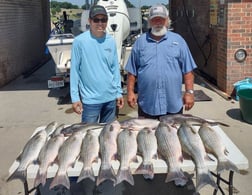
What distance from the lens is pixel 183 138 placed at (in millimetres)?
2951

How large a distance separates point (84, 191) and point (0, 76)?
6756 mm

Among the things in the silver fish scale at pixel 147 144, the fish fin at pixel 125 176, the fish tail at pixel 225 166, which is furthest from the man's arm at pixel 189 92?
the fish fin at pixel 125 176

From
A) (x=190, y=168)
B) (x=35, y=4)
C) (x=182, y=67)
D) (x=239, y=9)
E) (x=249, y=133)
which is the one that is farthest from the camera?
(x=35, y=4)

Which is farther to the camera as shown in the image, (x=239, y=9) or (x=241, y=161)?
(x=239, y=9)

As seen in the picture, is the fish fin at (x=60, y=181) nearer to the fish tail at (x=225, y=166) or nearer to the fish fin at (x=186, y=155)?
the fish fin at (x=186, y=155)

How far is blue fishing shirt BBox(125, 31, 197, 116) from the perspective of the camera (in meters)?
3.65

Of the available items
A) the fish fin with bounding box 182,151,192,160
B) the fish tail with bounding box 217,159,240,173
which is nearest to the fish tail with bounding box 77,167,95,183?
the fish fin with bounding box 182,151,192,160

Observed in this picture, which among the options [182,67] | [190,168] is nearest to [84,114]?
[182,67]

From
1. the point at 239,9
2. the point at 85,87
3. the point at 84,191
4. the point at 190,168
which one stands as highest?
the point at 239,9

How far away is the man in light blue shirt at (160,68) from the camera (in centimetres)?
364

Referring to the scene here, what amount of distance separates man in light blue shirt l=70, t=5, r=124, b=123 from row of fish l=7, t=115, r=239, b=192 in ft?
2.13

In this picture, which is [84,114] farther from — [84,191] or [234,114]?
[234,114]

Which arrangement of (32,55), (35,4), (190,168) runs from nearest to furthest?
(190,168) → (32,55) → (35,4)

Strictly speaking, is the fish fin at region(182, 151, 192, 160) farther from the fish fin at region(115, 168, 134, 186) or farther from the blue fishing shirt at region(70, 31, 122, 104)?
the blue fishing shirt at region(70, 31, 122, 104)
